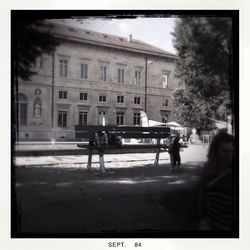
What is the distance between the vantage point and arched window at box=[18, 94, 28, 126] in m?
3.63

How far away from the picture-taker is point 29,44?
367cm

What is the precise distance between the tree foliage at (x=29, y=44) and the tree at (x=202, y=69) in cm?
150

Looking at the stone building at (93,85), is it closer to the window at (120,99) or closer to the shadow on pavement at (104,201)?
the window at (120,99)

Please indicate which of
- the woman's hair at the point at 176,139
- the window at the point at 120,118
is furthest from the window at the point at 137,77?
the woman's hair at the point at 176,139

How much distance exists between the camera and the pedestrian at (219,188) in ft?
12.0

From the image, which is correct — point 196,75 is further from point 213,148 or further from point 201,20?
point 213,148

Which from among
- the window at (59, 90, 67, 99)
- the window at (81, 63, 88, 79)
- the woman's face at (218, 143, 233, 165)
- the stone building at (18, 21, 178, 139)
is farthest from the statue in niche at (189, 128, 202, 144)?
the window at (59, 90, 67, 99)

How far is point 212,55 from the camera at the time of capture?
12.4ft

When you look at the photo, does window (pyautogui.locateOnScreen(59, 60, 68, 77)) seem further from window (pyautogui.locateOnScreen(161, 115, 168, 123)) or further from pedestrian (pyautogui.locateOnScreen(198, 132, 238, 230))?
pedestrian (pyautogui.locateOnScreen(198, 132, 238, 230))
